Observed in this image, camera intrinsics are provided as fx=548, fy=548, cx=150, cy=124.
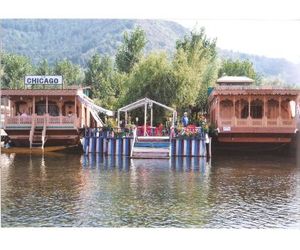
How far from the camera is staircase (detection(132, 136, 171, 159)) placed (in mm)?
24016

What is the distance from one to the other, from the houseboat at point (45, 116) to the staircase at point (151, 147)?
5028mm

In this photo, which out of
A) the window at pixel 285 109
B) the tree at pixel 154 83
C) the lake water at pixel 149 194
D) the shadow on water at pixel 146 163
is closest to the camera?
the lake water at pixel 149 194

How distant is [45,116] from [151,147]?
709 centimetres

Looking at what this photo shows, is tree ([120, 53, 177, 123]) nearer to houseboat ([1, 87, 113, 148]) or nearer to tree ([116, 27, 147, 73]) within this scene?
houseboat ([1, 87, 113, 148])

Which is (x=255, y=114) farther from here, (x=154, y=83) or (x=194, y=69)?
(x=154, y=83)

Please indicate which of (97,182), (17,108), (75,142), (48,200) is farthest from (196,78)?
(48,200)

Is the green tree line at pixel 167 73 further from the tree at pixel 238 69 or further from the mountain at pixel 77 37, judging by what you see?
the mountain at pixel 77 37

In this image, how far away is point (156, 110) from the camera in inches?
1219

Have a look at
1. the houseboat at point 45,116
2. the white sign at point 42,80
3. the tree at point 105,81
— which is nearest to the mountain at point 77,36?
the tree at point 105,81

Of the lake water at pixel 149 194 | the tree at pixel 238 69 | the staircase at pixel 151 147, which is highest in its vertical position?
the tree at pixel 238 69

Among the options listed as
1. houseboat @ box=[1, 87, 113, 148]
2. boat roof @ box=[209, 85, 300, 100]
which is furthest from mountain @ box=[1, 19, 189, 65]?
boat roof @ box=[209, 85, 300, 100]

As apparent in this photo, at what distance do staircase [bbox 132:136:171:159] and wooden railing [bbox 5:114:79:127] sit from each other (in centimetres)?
505

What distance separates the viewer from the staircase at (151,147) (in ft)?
78.8

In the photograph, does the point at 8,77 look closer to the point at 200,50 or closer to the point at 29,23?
the point at 200,50
